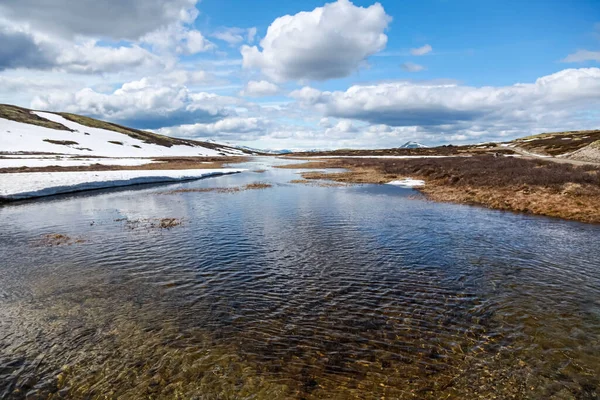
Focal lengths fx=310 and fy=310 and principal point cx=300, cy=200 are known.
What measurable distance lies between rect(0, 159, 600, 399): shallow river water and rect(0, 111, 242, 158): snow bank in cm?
11083

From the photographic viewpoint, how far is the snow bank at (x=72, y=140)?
108 meters

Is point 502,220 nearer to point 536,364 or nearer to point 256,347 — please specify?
point 536,364

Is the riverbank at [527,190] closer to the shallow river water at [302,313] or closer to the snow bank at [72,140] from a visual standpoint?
the shallow river water at [302,313]

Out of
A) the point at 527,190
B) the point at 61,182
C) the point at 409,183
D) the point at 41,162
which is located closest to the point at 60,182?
the point at 61,182

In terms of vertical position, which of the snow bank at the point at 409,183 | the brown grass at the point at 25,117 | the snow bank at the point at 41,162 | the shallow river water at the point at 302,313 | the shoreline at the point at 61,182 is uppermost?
the brown grass at the point at 25,117

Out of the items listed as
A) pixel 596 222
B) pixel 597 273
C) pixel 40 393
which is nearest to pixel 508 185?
pixel 596 222

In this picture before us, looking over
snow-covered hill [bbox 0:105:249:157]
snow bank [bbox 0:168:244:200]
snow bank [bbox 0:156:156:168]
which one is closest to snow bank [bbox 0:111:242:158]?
snow-covered hill [bbox 0:105:249:157]

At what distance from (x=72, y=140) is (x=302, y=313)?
15502cm

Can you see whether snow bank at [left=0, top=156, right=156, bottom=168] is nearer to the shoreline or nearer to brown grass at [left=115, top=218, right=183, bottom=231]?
the shoreline

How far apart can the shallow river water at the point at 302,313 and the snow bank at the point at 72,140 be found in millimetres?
110829

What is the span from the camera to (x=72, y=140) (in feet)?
427

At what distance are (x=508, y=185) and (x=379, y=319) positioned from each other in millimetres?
34738

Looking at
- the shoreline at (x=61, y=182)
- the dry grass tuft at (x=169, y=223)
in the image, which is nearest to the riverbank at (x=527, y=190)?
the dry grass tuft at (x=169, y=223)

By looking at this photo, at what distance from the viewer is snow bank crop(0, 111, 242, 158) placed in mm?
107562
